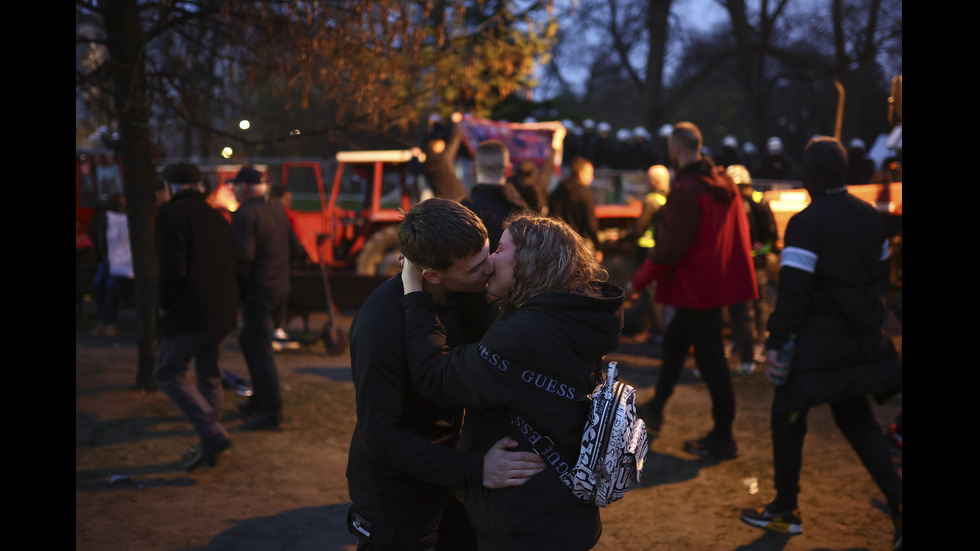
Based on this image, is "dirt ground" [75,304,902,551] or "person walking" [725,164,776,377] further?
"person walking" [725,164,776,377]

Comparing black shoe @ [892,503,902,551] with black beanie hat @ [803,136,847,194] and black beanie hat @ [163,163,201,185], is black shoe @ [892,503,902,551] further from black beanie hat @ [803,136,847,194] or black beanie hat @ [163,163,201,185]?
black beanie hat @ [163,163,201,185]

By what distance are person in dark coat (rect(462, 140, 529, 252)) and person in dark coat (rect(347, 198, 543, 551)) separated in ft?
4.52

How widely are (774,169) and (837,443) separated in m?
13.1

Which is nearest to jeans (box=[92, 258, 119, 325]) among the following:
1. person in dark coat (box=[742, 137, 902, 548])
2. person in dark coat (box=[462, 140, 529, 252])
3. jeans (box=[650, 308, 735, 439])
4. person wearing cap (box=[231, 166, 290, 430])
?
person wearing cap (box=[231, 166, 290, 430])

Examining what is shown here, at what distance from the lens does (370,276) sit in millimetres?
9883

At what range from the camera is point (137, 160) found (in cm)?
663

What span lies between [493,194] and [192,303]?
2.00 meters

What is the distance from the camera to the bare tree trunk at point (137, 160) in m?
6.28

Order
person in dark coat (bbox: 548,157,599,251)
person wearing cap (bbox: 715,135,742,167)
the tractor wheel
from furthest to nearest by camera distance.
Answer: person wearing cap (bbox: 715,135,742,167) → the tractor wheel → person in dark coat (bbox: 548,157,599,251)

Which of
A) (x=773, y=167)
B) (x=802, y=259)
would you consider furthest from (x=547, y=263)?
(x=773, y=167)

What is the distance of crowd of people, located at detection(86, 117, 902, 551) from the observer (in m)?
2.06

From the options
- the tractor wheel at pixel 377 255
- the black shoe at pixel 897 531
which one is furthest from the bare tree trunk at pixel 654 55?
the black shoe at pixel 897 531
